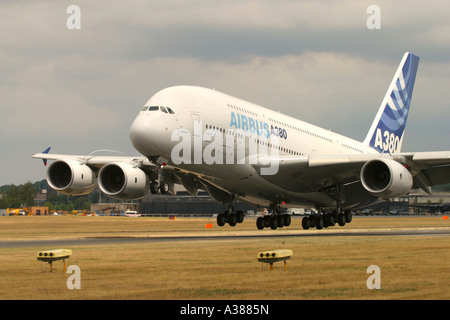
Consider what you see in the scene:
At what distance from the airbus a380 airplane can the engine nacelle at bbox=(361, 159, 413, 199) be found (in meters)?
0.05

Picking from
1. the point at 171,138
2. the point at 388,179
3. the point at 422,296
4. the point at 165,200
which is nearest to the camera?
the point at 422,296

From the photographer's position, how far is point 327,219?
44.9 meters

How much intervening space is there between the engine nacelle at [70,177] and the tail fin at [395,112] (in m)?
23.1

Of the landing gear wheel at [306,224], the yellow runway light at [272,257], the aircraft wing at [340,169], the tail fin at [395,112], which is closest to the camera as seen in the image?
the yellow runway light at [272,257]

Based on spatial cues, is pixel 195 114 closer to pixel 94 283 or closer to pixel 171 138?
pixel 171 138

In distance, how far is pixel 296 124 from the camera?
43.9 meters

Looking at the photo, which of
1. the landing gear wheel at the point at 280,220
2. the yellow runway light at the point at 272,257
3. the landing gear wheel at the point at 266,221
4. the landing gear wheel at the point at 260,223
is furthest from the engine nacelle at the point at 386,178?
the yellow runway light at the point at 272,257

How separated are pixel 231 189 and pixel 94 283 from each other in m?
22.6

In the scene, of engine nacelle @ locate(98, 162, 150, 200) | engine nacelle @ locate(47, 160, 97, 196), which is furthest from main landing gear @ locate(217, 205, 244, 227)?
engine nacelle @ locate(47, 160, 97, 196)

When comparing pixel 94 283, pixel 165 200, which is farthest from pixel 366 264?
pixel 165 200

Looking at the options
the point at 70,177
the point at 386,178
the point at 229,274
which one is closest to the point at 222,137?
the point at 386,178

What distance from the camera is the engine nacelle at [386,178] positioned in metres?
35.2

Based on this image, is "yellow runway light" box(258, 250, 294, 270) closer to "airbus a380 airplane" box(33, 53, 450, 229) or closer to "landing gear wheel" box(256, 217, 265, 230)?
"airbus a380 airplane" box(33, 53, 450, 229)

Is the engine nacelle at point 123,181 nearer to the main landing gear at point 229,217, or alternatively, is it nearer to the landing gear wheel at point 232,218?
the main landing gear at point 229,217
